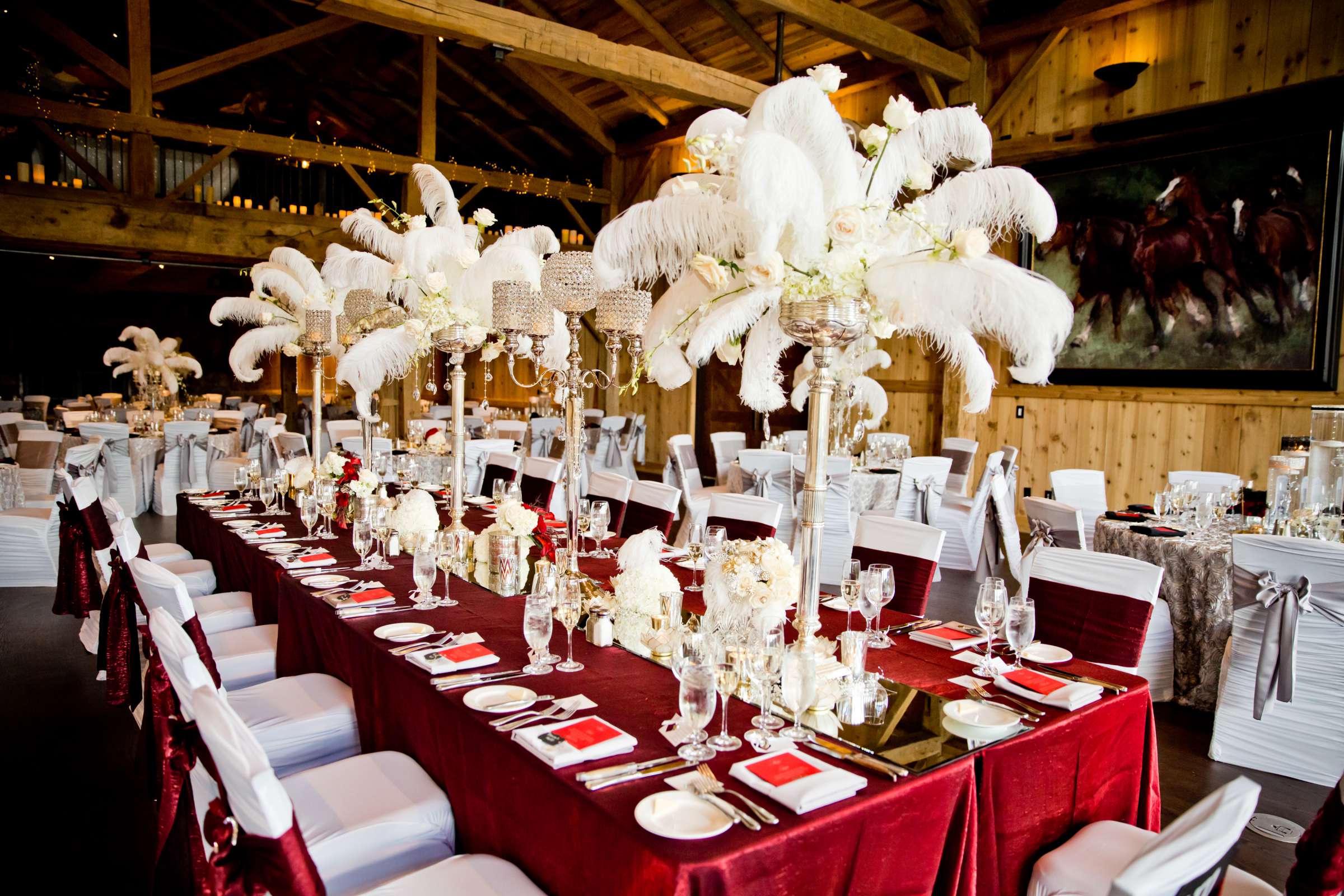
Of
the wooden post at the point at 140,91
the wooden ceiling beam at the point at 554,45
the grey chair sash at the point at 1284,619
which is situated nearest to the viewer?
the grey chair sash at the point at 1284,619

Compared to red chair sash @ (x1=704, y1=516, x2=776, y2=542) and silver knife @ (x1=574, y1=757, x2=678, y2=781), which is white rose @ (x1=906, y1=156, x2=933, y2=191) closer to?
silver knife @ (x1=574, y1=757, x2=678, y2=781)

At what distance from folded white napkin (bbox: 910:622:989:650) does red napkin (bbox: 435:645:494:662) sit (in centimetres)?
125

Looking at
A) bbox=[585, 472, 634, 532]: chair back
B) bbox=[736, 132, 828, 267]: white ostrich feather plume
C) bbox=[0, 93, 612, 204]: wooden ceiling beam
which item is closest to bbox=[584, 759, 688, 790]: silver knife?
bbox=[736, 132, 828, 267]: white ostrich feather plume

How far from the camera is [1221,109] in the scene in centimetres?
692

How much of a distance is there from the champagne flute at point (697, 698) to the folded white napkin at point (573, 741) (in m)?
0.14

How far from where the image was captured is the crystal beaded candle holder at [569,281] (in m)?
3.34

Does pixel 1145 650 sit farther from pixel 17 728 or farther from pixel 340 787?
pixel 17 728

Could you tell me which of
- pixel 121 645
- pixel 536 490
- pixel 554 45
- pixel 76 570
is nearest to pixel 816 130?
pixel 121 645

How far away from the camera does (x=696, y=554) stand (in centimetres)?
306

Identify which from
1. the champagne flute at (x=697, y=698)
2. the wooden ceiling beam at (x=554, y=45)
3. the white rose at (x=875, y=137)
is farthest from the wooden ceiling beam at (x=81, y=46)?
the champagne flute at (x=697, y=698)

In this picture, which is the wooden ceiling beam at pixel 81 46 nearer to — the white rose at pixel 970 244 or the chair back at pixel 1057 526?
the chair back at pixel 1057 526

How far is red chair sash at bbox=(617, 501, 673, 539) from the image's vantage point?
421cm

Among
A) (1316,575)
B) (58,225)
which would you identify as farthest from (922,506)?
(58,225)

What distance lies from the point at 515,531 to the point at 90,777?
186 cm
